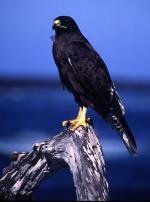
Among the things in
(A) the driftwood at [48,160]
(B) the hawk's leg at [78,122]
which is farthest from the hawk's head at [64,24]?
(A) the driftwood at [48,160]

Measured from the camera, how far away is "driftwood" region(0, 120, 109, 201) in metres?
5.38

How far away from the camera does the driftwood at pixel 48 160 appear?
17.7 ft

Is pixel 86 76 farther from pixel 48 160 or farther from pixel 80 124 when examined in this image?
pixel 48 160

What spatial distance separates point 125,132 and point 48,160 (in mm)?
940

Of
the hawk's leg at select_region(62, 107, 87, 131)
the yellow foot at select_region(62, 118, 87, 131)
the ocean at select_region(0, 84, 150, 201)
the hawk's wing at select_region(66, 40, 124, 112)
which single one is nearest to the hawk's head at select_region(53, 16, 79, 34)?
the hawk's wing at select_region(66, 40, 124, 112)

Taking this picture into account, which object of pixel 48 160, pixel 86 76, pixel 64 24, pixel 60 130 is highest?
pixel 60 130

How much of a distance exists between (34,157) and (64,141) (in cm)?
27

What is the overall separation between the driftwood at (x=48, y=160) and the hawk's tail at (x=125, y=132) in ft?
1.67

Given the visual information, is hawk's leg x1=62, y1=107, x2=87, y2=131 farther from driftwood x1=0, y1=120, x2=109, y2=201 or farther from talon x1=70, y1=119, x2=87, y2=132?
driftwood x1=0, y1=120, x2=109, y2=201

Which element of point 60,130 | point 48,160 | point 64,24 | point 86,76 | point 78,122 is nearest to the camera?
point 48,160

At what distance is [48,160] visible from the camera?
5637mm

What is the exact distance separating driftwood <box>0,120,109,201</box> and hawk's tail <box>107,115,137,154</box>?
0.51 m

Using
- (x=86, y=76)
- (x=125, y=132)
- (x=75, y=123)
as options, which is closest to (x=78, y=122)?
(x=75, y=123)

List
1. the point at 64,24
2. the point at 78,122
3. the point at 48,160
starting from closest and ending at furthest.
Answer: the point at 48,160, the point at 78,122, the point at 64,24
